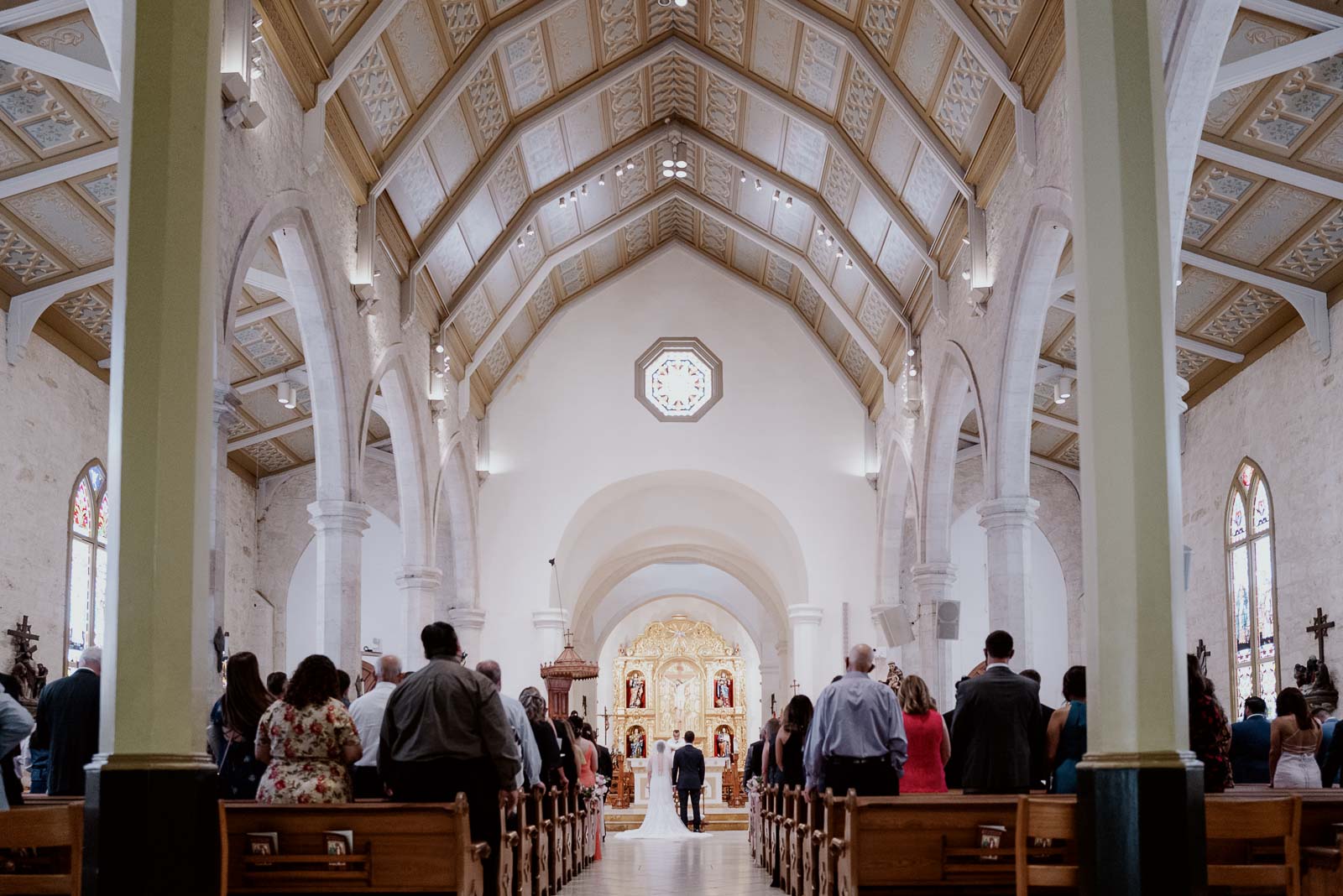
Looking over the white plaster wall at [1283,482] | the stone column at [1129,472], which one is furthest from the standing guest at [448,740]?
the white plaster wall at [1283,482]

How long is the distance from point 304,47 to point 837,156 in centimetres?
716

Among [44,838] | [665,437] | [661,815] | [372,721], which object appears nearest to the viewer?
[44,838]

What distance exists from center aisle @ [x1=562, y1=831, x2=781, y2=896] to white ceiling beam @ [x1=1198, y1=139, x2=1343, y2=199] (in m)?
7.21

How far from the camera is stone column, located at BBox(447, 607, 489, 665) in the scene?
68.3 ft

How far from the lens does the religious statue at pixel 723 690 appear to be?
133 feet

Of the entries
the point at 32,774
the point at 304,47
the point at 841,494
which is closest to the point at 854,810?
the point at 32,774

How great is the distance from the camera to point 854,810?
648 centimetres

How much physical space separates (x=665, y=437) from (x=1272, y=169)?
1098cm

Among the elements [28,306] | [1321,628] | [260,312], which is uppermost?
[260,312]

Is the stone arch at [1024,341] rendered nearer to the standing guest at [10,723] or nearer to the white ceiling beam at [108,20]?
the white ceiling beam at [108,20]

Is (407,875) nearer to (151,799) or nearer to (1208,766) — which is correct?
(151,799)

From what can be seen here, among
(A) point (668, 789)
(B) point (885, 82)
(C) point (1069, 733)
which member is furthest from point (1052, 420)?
(C) point (1069, 733)

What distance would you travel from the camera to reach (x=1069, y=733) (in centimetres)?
738

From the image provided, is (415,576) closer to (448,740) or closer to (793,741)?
(793,741)
